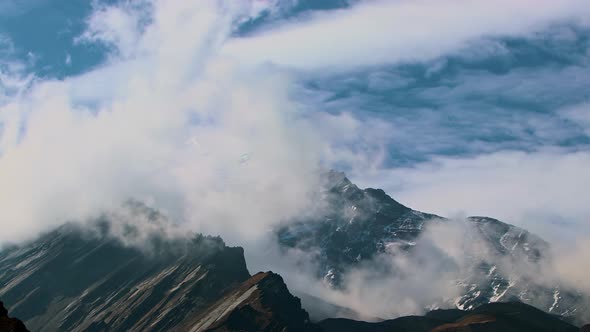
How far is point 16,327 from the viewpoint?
10762cm
